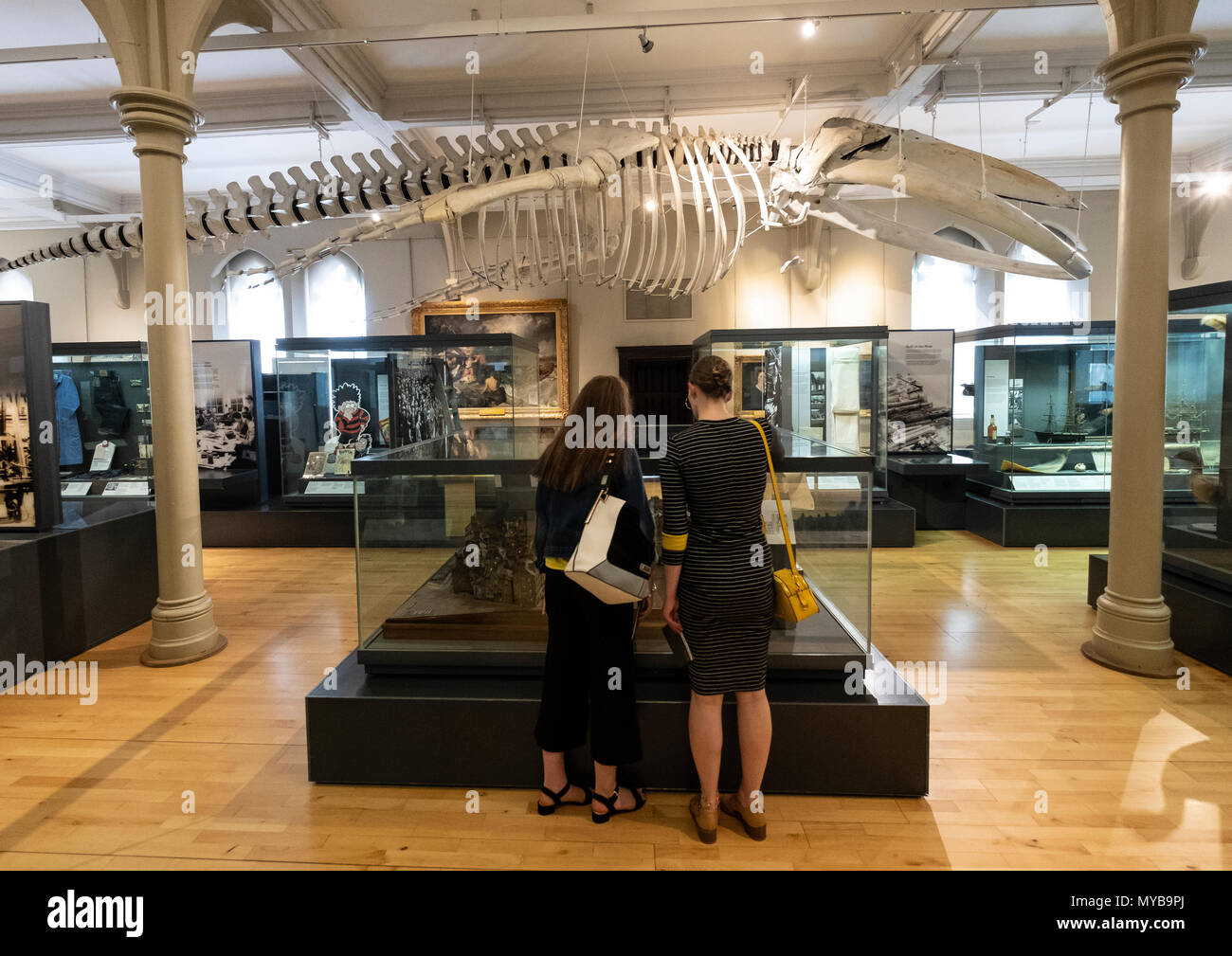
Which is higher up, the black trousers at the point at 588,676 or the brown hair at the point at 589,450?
the brown hair at the point at 589,450

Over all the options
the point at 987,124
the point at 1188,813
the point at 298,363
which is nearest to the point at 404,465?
the point at 1188,813

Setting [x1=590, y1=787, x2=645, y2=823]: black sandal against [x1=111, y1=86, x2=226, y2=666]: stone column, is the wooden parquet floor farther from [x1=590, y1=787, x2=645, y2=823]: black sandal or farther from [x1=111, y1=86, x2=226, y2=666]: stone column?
[x1=111, y1=86, x2=226, y2=666]: stone column

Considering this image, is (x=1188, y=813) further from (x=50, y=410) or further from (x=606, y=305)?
(x=606, y=305)

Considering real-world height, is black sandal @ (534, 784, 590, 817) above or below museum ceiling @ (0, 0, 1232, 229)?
below

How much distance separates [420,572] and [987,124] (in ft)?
28.0

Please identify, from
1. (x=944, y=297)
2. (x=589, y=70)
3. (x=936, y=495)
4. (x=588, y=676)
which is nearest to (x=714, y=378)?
(x=588, y=676)

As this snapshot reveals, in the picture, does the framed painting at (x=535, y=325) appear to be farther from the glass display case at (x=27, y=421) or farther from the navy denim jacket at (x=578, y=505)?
the navy denim jacket at (x=578, y=505)

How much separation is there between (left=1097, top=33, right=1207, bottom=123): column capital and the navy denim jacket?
12.7 ft

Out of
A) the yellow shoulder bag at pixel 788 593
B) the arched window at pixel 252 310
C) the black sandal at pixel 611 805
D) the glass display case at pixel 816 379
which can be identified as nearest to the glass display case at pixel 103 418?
the arched window at pixel 252 310

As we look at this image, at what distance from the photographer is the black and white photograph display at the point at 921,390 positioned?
931 cm

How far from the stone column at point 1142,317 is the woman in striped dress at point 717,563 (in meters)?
3.01

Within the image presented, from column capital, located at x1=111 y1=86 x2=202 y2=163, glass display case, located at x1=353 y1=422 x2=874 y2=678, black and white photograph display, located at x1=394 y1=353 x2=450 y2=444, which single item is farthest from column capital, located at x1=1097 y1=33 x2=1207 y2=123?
black and white photograph display, located at x1=394 y1=353 x2=450 y2=444

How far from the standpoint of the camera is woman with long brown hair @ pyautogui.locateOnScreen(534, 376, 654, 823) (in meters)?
2.72

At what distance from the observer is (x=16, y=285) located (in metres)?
12.6
